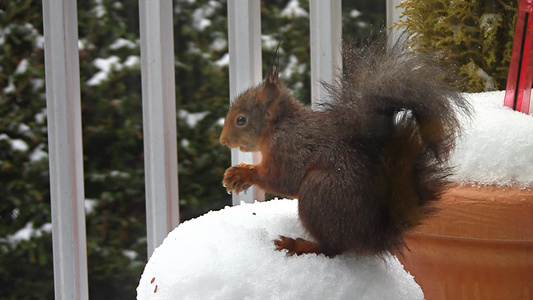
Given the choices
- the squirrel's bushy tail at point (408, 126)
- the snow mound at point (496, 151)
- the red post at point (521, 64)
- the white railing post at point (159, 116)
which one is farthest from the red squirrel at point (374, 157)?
the white railing post at point (159, 116)

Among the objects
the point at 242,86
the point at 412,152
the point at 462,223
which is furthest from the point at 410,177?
the point at 242,86

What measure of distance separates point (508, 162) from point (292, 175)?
1.30ft

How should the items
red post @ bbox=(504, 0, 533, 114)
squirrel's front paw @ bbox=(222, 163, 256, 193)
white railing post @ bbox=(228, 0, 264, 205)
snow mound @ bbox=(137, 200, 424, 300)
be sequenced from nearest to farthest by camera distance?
snow mound @ bbox=(137, 200, 424, 300) < squirrel's front paw @ bbox=(222, 163, 256, 193) < red post @ bbox=(504, 0, 533, 114) < white railing post @ bbox=(228, 0, 264, 205)

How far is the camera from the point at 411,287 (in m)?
0.82

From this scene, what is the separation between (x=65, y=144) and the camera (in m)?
1.18

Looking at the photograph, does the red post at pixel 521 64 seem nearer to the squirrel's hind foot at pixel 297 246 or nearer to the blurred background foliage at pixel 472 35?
the blurred background foliage at pixel 472 35

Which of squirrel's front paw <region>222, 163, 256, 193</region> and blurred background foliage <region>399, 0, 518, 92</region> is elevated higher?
blurred background foliage <region>399, 0, 518, 92</region>

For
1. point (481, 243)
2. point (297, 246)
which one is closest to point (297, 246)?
point (297, 246)

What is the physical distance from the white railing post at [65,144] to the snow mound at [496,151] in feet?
2.40

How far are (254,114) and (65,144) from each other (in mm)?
455

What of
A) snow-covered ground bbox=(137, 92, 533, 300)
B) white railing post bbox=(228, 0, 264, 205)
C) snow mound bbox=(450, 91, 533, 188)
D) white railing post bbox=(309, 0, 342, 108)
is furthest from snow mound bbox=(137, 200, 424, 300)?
white railing post bbox=(309, 0, 342, 108)

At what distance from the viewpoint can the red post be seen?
1.11 metres

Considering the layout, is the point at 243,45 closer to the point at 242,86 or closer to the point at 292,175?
the point at 242,86

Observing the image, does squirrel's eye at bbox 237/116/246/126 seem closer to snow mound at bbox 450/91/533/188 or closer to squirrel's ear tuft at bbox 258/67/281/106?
squirrel's ear tuft at bbox 258/67/281/106
